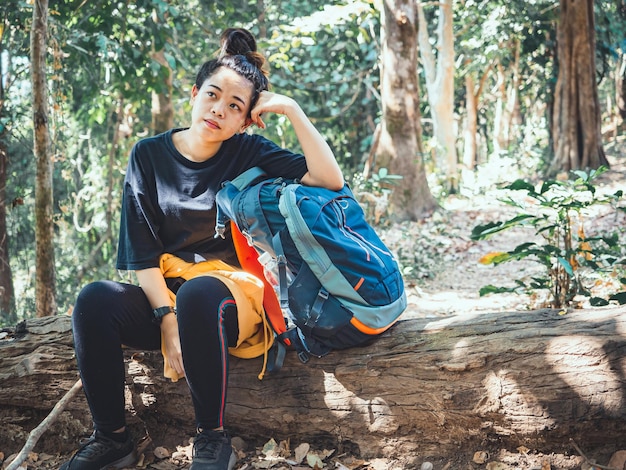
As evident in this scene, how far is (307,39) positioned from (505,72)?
31.5 ft

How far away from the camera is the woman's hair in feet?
8.29

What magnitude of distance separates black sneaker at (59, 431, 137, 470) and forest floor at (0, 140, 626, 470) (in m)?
0.12

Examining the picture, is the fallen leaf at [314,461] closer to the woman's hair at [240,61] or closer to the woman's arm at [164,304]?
the woman's arm at [164,304]

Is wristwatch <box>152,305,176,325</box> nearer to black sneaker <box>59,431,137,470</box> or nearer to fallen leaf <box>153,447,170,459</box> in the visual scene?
black sneaker <box>59,431,137,470</box>

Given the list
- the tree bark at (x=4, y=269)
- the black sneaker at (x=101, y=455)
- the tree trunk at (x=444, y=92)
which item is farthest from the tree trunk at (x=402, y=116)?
the black sneaker at (x=101, y=455)

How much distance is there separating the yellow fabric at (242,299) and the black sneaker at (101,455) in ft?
1.01

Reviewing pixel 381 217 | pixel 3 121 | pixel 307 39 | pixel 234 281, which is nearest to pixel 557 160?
pixel 381 217

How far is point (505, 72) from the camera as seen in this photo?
1659cm

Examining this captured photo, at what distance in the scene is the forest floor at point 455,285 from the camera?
2.22 metres

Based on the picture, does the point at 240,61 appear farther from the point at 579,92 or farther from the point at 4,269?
the point at 579,92

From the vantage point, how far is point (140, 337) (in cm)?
243

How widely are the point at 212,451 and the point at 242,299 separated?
21.4 inches

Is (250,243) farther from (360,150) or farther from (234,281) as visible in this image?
(360,150)

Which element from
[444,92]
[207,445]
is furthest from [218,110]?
[444,92]
